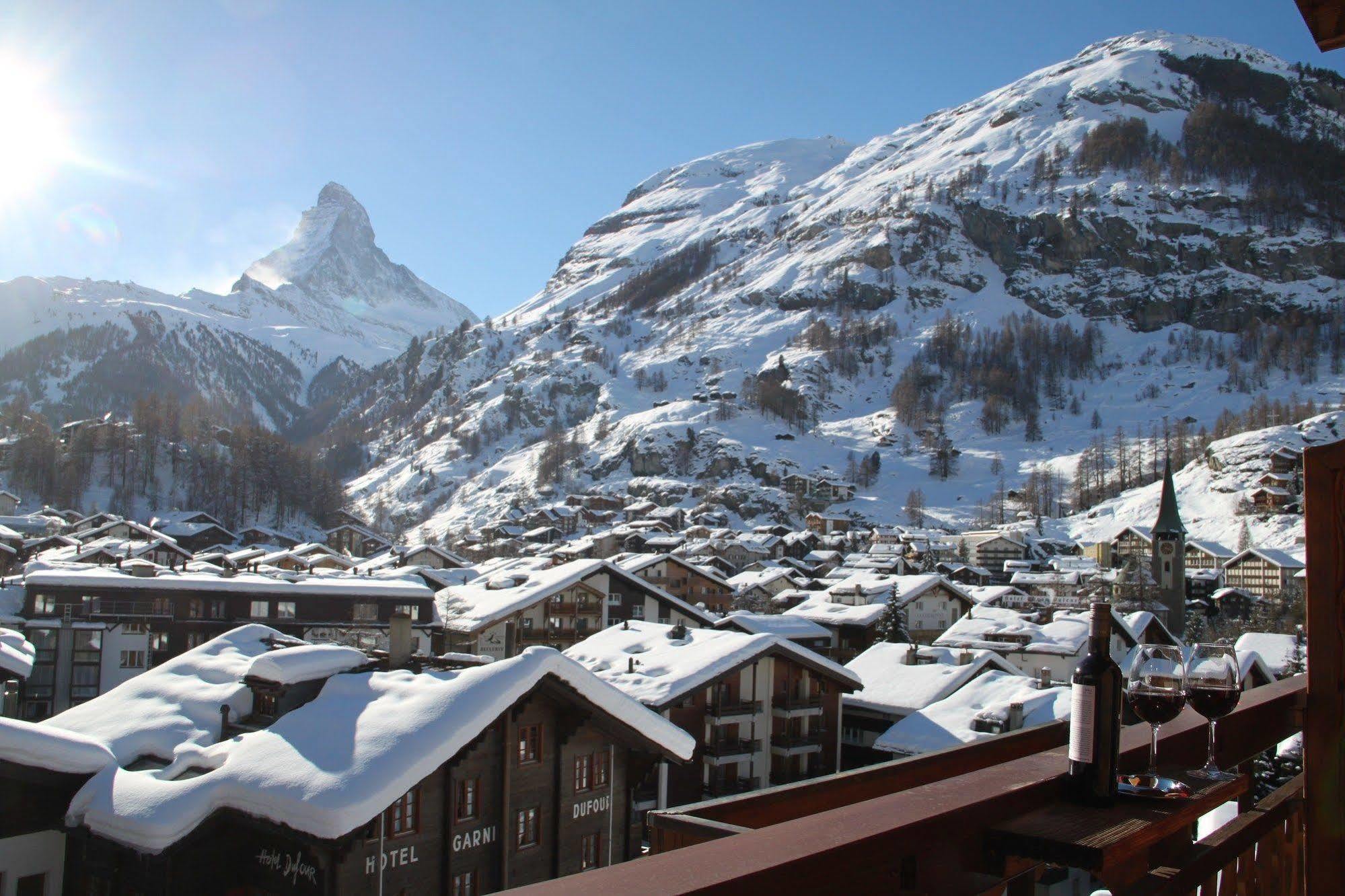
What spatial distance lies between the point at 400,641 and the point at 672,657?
381 inches

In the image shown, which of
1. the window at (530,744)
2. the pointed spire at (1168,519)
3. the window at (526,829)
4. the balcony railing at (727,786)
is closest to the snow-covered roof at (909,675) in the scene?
the balcony railing at (727,786)

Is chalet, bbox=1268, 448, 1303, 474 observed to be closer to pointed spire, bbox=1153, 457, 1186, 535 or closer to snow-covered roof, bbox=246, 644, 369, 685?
pointed spire, bbox=1153, 457, 1186, 535

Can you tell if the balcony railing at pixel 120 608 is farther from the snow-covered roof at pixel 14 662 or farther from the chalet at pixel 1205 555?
the chalet at pixel 1205 555

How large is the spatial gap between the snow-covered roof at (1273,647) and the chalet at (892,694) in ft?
29.3

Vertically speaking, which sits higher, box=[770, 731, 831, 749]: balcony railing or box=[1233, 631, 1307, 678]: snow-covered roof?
box=[1233, 631, 1307, 678]: snow-covered roof

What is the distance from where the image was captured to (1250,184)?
160m

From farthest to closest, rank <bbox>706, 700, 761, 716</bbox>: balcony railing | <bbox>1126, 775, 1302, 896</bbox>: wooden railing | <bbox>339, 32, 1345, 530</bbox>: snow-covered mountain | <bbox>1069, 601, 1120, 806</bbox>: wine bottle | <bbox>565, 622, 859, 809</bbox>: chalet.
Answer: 1. <bbox>339, 32, 1345, 530</bbox>: snow-covered mountain
2. <bbox>706, 700, 761, 716</bbox>: balcony railing
3. <bbox>565, 622, 859, 809</bbox>: chalet
4. <bbox>1126, 775, 1302, 896</bbox>: wooden railing
5. <bbox>1069, 601, 1120, 806</bbox>: wine bottle

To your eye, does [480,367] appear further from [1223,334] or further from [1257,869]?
[1257,869]

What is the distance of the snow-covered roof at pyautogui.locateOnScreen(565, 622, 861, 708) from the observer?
23172 millimetres

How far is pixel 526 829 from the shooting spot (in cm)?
1416

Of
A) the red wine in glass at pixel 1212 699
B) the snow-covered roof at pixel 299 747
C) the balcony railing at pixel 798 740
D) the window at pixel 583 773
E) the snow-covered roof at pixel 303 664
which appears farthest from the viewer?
the balcony railing at pixel 798 740

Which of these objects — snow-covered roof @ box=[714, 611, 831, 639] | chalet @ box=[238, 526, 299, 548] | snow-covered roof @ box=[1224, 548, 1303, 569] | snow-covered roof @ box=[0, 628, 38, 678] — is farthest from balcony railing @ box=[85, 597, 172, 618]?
snow-covered roof @ box=[1224, 548, 1303, 569]

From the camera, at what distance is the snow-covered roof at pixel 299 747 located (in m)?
10.7

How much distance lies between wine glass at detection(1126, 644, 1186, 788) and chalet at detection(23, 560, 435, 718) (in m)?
32.8
